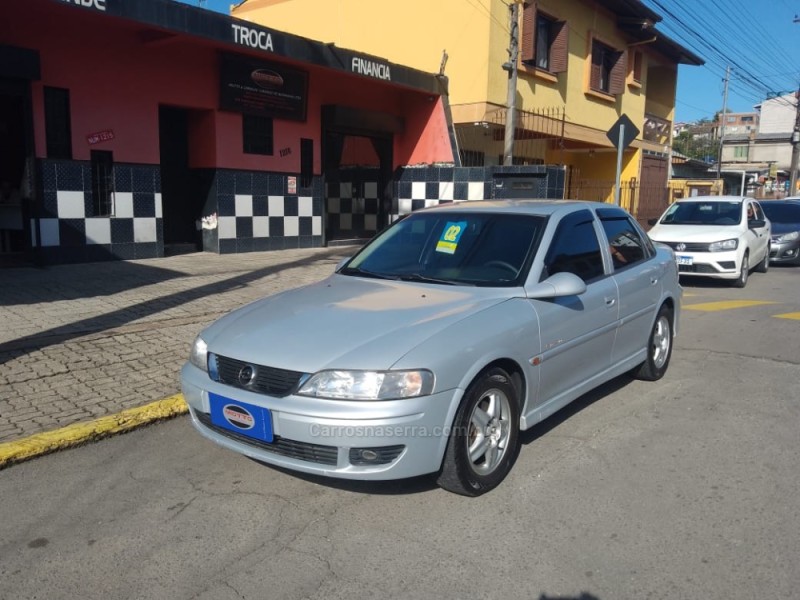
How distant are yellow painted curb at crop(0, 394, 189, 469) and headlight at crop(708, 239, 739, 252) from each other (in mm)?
9445

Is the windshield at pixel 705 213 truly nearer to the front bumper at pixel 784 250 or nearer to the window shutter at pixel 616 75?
the front bumper at pixel 784 250

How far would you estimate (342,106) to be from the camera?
1318cm

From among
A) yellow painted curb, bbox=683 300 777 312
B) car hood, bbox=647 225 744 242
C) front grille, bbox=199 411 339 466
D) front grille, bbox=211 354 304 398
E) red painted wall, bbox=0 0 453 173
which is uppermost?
red painted wall, bbox=0 0 453 173

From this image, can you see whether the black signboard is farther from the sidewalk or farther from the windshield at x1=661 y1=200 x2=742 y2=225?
the windshield at x1=661 y1=200 x2=742 y2=225

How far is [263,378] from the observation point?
3.36 meters

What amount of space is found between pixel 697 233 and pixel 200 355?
9.94 meters

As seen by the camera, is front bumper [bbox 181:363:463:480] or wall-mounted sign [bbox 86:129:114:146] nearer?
front bumper [bbox 181:363:463:480]

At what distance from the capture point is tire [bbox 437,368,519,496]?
11.1 feet

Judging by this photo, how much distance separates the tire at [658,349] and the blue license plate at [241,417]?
351 centimetres

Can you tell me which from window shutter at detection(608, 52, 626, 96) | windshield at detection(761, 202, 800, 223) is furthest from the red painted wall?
windshield at detection(761, 202, 800, 223)

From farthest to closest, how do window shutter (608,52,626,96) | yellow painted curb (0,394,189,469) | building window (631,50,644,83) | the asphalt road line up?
building window (631,50,644,83)
window shutter (608,52,626,96)
yellow painted curb (0,394,189,469)
the asphalt road

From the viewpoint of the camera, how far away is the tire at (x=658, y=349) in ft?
18.5

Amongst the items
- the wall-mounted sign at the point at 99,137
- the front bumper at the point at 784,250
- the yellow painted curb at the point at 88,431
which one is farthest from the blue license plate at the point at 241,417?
the front bumper at the point at 784,250

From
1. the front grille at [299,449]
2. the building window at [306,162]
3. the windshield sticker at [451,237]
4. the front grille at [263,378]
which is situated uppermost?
the building window at [306,162]
